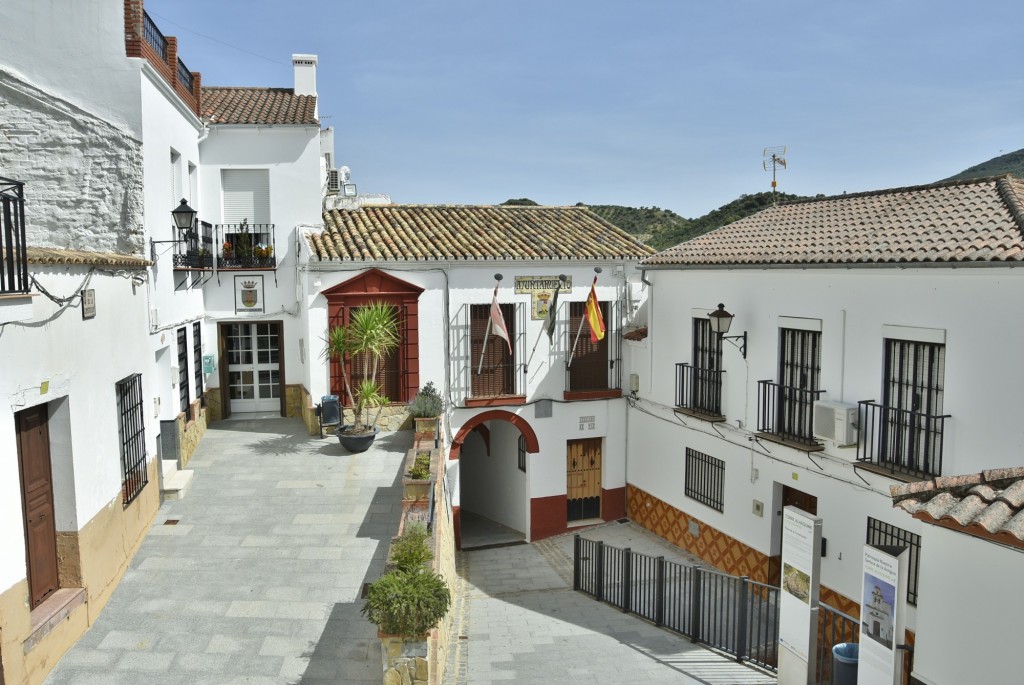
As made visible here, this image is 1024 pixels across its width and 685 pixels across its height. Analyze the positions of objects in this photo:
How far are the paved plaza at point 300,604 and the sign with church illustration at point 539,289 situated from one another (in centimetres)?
436

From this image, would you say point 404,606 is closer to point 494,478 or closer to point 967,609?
point 967,609

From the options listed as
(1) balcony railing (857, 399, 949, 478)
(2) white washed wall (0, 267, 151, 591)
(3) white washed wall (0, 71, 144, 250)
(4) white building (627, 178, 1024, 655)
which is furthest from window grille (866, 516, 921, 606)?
(3) white washed wall (0, 71, 144, 250)

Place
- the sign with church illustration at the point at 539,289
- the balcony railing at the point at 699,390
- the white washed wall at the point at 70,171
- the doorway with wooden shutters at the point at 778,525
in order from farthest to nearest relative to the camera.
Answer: the sign with church illustration at the point at 539,289, the balcony railing at the point at 699,390, the doorway with wooden shutters at the point at 778,525, the white washed wall at the point at 70,171

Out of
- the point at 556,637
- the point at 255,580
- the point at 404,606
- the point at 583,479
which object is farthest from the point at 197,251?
the point at 404,606

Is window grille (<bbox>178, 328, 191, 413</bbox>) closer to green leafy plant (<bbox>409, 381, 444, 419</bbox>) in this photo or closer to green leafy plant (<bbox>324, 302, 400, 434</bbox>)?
green leafy plant (<bbox>324, 302, 400, 434</bbox>)

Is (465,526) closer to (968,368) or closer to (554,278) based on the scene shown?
(554,278)

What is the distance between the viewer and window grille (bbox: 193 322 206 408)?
1535cm

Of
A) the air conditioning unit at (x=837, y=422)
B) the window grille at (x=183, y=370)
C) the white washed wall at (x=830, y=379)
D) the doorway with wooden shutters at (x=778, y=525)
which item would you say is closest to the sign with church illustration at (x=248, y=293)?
the window grille at (x=183, y=370)

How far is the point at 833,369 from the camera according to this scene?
12656 mm

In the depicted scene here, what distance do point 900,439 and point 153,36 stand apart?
13.1m

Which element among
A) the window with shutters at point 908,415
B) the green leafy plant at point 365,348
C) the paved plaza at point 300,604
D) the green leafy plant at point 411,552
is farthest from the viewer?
the green leafy plant at point 365,348

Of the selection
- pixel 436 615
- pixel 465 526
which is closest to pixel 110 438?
pixel 436 615

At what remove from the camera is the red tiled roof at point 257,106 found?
16859 mm

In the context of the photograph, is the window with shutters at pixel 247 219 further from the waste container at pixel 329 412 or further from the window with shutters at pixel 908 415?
the window with shutters at pixel 908 415
